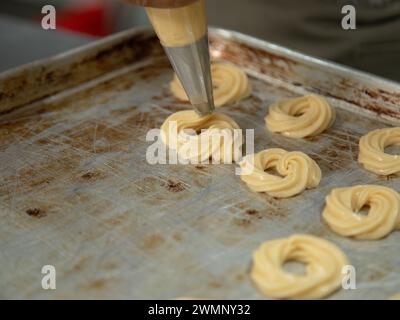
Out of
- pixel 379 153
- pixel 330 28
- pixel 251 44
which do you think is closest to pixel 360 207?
pixel 379 153

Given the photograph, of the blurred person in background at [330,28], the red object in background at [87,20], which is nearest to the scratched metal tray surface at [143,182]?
the blurred person in background at [330,28]

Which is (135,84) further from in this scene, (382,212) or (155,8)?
(382,212)

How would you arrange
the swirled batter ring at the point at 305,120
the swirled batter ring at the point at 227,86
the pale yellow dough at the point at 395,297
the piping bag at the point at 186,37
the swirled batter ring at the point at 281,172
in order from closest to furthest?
1. the pale yellow dough at the point at 395,297
2. the piping bag at the point at 186,37
3. the swirled batter ring at the point at 281,172
4. the swirled batter ring at the point at 305,120
5. the swirled batter ring at the point at 227,86

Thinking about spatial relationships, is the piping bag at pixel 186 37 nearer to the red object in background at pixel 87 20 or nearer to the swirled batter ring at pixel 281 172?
the swirled batter ring at pixel 281 172

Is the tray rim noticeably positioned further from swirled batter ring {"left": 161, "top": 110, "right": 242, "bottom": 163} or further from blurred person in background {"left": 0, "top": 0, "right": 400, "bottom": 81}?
swirled batter ring {"left": 161, "top": 110, "right": 242, "bottom": 163}
